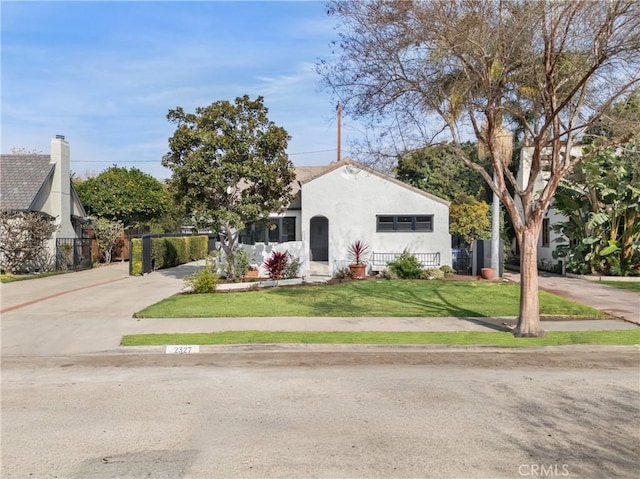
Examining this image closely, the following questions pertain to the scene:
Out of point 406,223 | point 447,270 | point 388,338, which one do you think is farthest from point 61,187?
point 388,338

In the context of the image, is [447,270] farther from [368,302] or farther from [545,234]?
[545,234]

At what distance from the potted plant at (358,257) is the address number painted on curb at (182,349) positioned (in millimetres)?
12053

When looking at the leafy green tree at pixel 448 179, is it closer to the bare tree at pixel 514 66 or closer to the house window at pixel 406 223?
the house window at pixel 406 223

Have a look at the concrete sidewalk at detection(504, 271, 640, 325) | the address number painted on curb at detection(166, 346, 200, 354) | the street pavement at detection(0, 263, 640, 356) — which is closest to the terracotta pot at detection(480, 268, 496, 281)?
the concrete sidewalk at detection(504, 271, 640, 325)

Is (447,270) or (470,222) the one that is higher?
(470,222)

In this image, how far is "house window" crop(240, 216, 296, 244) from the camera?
24922mm

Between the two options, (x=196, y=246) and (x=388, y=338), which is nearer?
(x=388, y=338)

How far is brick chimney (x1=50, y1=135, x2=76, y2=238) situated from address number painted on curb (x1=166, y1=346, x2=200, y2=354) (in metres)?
19.7

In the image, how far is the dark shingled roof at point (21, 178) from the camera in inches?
1010

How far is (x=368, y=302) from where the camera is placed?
647 inches

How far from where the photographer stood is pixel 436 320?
13.8 metres

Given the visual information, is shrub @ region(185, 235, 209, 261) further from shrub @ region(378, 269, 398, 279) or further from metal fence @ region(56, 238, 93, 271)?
shrub @ region(378, 269, 398, 279)

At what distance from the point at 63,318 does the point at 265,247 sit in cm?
1021

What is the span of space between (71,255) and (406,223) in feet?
54.5
